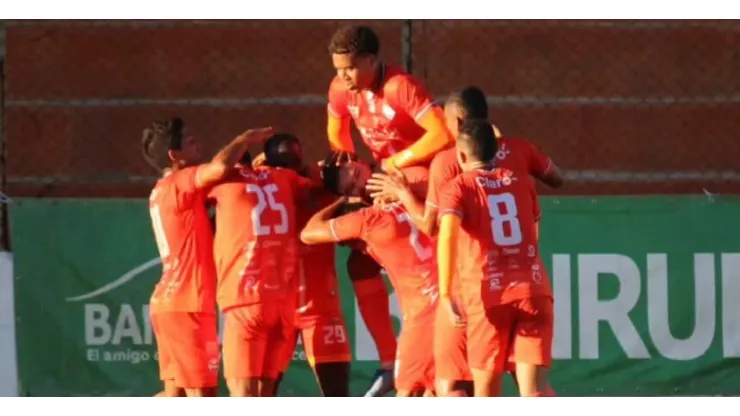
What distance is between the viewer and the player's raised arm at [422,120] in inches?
355

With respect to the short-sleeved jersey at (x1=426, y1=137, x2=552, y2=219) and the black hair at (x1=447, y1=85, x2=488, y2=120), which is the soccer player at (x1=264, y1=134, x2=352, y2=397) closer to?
the short-sleeved jersey at (x1=426, y1=137, x2=552, y2=219)

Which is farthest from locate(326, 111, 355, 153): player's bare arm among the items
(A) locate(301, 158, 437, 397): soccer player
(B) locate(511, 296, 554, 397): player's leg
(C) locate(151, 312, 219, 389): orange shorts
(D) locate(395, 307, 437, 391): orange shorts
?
(B) locate(511, 296, 554, 397): player's leg

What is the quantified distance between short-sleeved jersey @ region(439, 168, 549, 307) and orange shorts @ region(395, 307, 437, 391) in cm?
52

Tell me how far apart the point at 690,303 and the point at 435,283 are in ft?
8.91

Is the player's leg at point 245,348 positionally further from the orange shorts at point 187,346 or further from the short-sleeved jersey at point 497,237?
the short-sleeved jersey at point 497,237

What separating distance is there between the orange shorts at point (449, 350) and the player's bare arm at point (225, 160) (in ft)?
4.13

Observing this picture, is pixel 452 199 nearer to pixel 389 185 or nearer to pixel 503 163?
pixel 503 163

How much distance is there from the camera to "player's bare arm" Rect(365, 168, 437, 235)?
8.67 m

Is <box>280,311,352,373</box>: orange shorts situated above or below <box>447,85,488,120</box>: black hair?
below

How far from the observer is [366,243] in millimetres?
9297

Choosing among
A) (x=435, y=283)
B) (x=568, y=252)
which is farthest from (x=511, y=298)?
(x=568, y=252)

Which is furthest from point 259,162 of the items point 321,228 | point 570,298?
point 570,298

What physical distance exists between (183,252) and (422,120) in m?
1.46

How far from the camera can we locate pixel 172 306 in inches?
371
